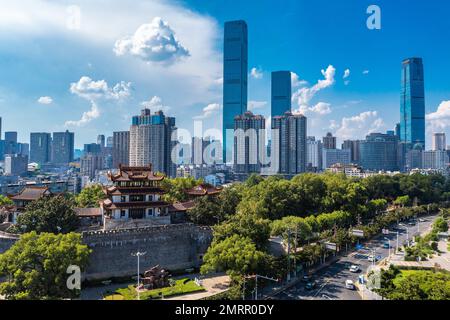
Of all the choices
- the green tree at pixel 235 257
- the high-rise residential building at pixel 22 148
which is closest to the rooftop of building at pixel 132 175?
the green tree at pixel 235 257

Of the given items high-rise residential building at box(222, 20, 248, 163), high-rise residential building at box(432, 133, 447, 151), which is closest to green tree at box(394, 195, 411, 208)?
high-rise residential building at box(222, 20, 248, 163)

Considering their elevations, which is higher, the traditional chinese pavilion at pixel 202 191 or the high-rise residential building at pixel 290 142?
the high-rise residential building at pixel 290 142

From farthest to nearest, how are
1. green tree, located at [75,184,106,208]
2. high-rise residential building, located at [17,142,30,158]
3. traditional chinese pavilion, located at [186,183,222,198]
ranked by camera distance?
high-rise residential building, located at [17,142,30,158] < traditional chinese pavilion, located at [186,183,222,198] < green tree, located at [75,184,106,208]

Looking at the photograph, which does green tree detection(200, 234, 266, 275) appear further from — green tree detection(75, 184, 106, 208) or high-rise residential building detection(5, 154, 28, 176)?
high-rise residential building detection(5, 154, 28, 176)

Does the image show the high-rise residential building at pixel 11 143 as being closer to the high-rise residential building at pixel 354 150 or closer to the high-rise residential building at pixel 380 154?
the high-rise residential building at pixel 354 150
